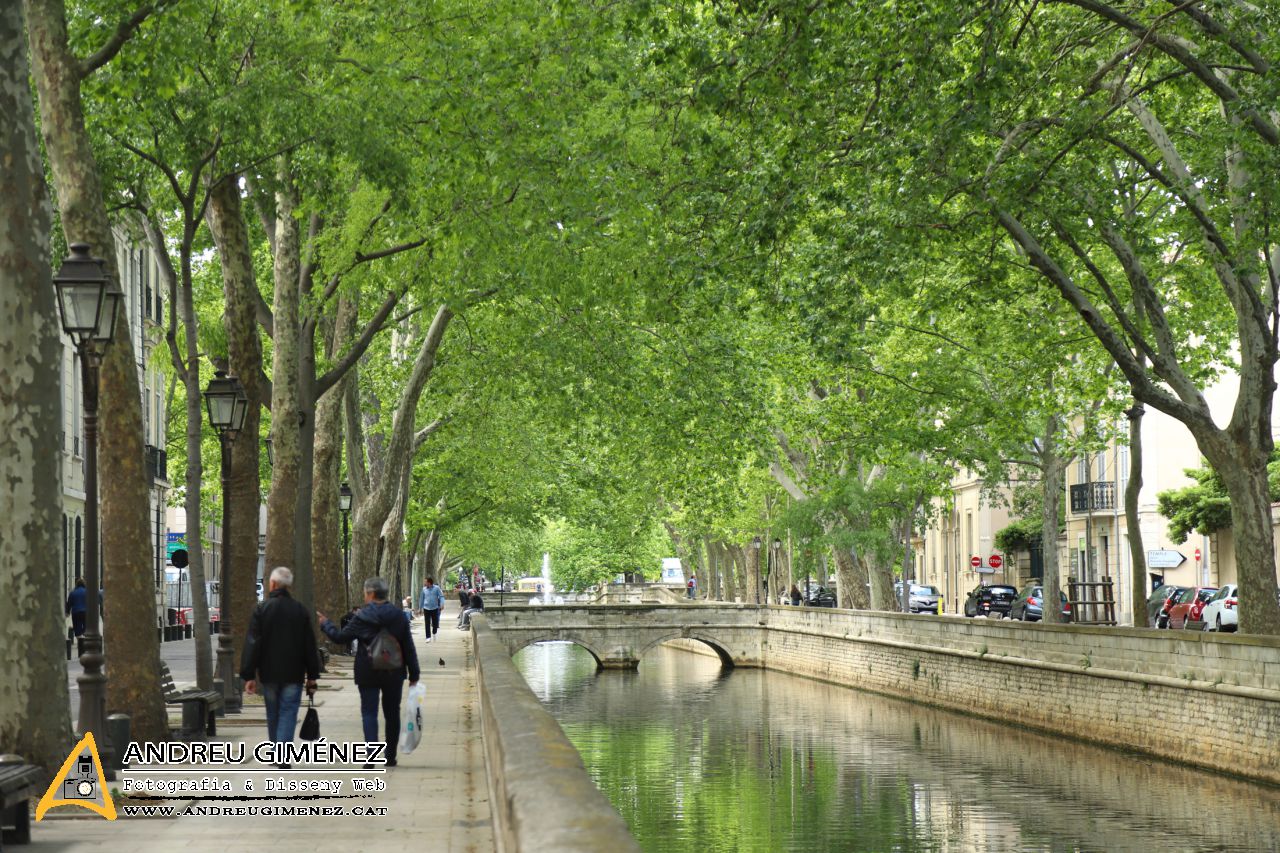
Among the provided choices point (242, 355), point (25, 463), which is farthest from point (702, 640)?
point (25, 463)

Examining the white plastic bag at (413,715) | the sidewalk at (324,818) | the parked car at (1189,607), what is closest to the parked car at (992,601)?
the parked car at (1189,607)

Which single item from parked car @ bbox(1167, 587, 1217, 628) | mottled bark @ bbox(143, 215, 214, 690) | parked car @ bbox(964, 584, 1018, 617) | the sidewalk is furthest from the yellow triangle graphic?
parked car @ bbox(964, 584, 1018, 617)

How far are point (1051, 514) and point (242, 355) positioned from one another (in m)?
23.9

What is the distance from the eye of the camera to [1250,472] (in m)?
23.7

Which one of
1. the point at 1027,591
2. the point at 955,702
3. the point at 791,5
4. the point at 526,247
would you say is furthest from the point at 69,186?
the point at 1027,591

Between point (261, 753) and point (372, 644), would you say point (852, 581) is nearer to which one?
point (372, 644)

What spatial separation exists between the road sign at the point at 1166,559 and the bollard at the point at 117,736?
155 ft

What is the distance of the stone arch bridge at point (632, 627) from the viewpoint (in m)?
58.8

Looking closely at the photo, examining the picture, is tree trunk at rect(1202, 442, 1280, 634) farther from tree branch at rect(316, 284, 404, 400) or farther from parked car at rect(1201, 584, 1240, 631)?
parked car at rect(1201, 584, 1240, 631)

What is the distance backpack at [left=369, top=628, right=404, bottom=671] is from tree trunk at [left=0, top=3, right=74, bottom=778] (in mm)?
3258

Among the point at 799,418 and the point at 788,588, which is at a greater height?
the point at 799,418

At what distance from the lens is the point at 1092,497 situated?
59844mm

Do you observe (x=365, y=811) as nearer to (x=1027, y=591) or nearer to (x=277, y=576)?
(x=277, y=576)

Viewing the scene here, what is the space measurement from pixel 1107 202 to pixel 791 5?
947cm
